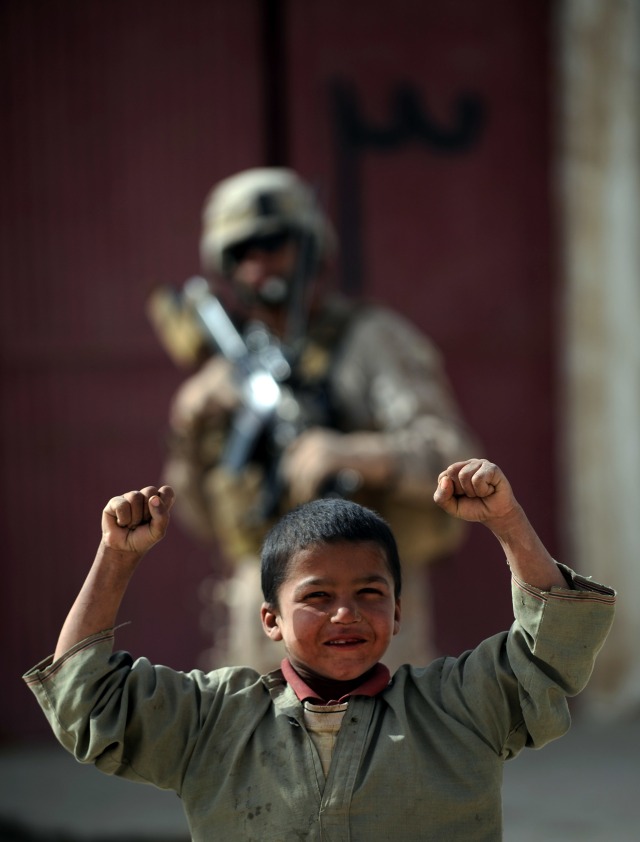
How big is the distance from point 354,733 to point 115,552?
401 millimetres

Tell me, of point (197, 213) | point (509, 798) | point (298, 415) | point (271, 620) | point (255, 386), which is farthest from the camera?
point (197, 213)

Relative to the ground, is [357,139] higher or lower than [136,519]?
higher

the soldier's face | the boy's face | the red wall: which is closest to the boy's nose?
the boy's face

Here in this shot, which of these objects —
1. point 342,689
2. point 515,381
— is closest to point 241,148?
point 515,381

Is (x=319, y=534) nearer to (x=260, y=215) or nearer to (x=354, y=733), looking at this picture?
(x=354, y=733)

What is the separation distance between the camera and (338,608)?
1.94m

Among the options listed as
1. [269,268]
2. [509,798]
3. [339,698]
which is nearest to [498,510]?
[339,698]

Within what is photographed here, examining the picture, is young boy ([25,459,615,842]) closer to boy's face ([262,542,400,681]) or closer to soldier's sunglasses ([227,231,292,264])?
boy's face ([262,542,400,681])

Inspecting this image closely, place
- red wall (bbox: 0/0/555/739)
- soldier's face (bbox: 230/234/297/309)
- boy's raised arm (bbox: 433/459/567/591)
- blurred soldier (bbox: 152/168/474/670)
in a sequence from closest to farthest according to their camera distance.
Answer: boy's raised arm (bbox: 433/459/567/591)
blurred soldier (bbox: 152/168/474/670)
soldier's face (bbox: 230/234/297/309)
red wall (bbox: 0/0/555/739)

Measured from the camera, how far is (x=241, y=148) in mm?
5582

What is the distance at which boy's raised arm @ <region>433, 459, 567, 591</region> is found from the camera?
1886 mm

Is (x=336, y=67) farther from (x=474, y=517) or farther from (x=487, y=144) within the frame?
(x=474, y=517)

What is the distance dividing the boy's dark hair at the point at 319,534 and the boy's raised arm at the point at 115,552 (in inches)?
6.4

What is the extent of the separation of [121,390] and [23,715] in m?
1.26
